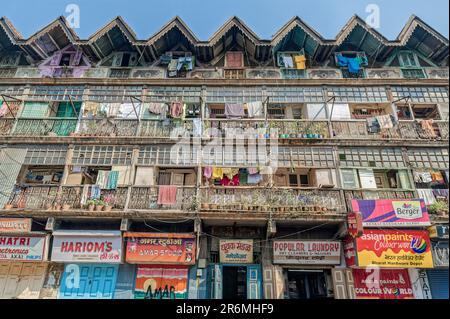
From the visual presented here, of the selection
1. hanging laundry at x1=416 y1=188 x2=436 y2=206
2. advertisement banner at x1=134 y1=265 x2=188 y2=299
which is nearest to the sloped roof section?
hanging laundry at x1=416 y1=188 x2=436 y2=206

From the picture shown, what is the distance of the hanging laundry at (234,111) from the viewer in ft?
44.1

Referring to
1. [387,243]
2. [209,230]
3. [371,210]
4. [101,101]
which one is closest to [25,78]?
[101,101]

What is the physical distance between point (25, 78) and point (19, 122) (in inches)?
105

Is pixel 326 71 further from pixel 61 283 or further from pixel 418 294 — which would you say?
pixel 61 283

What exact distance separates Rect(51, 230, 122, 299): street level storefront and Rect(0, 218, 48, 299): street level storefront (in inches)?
24.3

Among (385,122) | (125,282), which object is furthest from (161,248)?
(385,122)

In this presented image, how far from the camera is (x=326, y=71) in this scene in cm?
1457

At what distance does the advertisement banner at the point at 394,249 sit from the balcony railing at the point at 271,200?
1499 mm

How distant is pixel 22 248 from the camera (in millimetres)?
10625

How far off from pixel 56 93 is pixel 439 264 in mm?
18806

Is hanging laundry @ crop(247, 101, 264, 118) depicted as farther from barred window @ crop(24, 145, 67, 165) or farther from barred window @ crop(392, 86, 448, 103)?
barred window @ crop(24, 145, 67, 165)

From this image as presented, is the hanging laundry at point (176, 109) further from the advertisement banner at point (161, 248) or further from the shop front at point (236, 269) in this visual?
the shop front at point (236, 269)

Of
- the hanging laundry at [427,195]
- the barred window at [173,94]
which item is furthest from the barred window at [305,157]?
the barred window at [173,94]

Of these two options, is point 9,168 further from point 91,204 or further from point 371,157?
point 371,157
